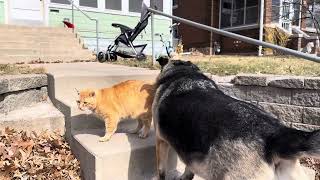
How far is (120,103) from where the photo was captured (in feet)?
11.9

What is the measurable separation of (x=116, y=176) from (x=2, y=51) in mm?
8113

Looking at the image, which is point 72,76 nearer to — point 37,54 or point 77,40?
point 37,54

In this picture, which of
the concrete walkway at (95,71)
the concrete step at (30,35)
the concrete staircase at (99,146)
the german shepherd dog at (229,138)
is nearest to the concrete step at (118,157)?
the concrete staircase at (99,146)

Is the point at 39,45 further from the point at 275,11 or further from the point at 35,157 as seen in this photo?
the point at 275,11

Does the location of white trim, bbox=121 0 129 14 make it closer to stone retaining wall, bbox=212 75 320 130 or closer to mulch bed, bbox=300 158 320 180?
stone retaining wall, bbox=212 75 320 130

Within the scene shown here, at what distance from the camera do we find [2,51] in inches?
400

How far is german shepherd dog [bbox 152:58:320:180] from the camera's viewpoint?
2.19 meters

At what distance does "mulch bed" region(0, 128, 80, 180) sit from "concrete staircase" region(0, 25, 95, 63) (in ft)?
21.2

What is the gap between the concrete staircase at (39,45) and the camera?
10.3 metres

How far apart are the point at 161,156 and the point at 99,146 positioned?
1.97 feet

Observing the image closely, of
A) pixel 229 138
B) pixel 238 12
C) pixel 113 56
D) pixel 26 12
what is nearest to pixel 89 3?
pixel 26 12

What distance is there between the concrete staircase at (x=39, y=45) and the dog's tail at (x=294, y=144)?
860cm

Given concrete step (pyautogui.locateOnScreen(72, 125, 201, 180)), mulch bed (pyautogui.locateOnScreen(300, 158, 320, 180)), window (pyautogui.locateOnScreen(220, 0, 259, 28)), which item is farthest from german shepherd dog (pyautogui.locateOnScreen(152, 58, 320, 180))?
window (pyautogui.locateOnScreen(220, 0, 259, 28))

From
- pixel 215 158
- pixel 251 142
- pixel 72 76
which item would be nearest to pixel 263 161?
pixel 251 142
